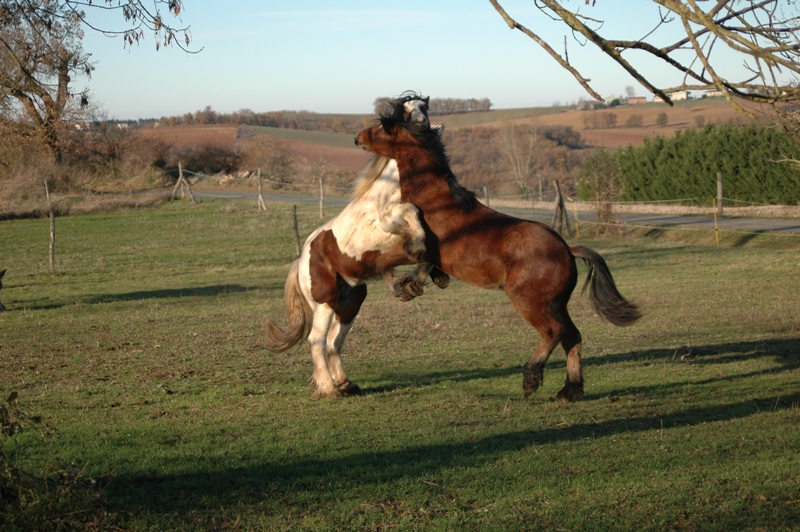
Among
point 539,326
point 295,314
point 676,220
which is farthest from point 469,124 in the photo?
point 539,326

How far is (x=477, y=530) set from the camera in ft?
15.2

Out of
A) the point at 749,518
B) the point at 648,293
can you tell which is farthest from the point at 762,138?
the point at 749,518

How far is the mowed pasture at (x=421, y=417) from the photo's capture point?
16.5 feet

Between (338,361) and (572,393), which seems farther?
(338,361)

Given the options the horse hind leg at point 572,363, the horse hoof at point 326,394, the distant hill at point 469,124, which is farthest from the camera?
the distant hill at point 469,124

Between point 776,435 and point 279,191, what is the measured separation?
45.2 m

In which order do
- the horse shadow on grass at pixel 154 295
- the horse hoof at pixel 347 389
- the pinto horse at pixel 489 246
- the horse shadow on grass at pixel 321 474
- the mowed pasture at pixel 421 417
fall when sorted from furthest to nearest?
the horse shadow on grass at pixel 154 295, the horse hoof at pixel 347 389, the pinto horse at pixel 489 246, the horse shadow on grass at pixel 321 474, the mowed pasture at pixel 421 417

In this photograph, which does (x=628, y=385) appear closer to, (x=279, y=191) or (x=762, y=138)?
(x=762, y=138)

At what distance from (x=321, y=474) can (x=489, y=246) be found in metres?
2.86

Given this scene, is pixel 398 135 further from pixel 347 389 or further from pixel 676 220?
pixel 676 220

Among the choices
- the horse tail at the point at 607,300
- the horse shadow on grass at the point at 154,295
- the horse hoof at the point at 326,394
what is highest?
the horse tail at the point at 607,300

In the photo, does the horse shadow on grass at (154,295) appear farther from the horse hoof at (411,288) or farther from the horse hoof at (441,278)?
the horse hoof at (411,288)

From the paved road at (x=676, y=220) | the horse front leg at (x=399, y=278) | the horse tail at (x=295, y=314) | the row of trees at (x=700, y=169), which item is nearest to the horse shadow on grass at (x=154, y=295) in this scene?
the paved road at (x=676, y=220)

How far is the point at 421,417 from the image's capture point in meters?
7.69
